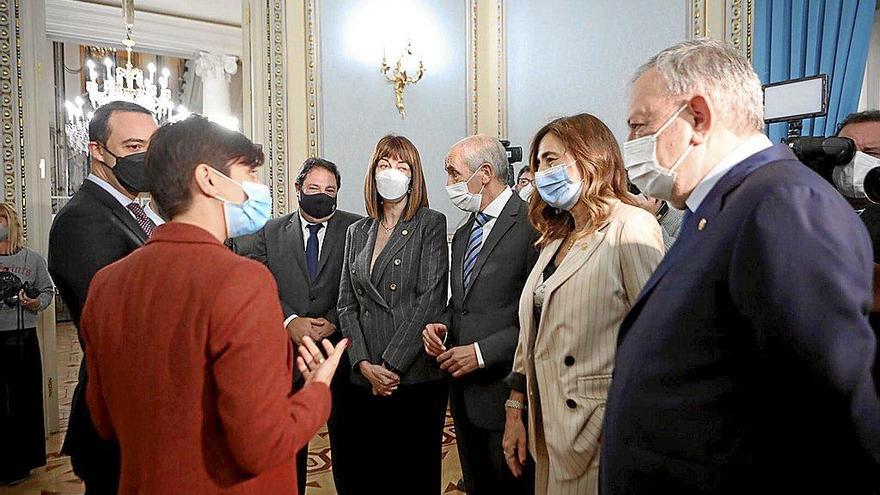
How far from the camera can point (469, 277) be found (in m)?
2.12

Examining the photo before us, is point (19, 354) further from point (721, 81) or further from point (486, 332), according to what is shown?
point (721, 81)

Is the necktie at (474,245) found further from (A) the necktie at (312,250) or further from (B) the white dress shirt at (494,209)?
(A) the necktie at (312,250)

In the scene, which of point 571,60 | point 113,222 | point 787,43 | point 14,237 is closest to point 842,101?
point 787,43

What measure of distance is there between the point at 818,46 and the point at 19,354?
4.36 meters

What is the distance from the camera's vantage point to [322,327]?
2.40 m

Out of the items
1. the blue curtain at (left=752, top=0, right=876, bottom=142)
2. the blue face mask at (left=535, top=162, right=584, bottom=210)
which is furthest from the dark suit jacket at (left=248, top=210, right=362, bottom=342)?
the blue curtain at (left=752, top=0, right=876, bottom=142)

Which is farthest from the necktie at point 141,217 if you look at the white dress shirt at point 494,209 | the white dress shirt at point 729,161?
the white dress shirt at point 729,161

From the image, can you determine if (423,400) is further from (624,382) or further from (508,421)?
(624,382)

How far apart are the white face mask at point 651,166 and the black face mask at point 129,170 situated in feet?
4.39

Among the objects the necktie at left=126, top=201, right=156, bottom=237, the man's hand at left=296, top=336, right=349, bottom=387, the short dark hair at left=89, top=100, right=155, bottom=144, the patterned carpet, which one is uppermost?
the short dark hair at left=89, top=100, right=155, bottom=144

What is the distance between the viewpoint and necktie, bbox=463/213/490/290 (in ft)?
7.07

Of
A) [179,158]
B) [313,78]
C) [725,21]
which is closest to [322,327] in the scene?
[179,158]

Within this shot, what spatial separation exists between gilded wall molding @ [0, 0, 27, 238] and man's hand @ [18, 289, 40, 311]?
64 centimetres

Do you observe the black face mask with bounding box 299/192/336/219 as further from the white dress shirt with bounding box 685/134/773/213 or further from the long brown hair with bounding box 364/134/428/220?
the white dress shirt with bounding box 685/134/773/213
